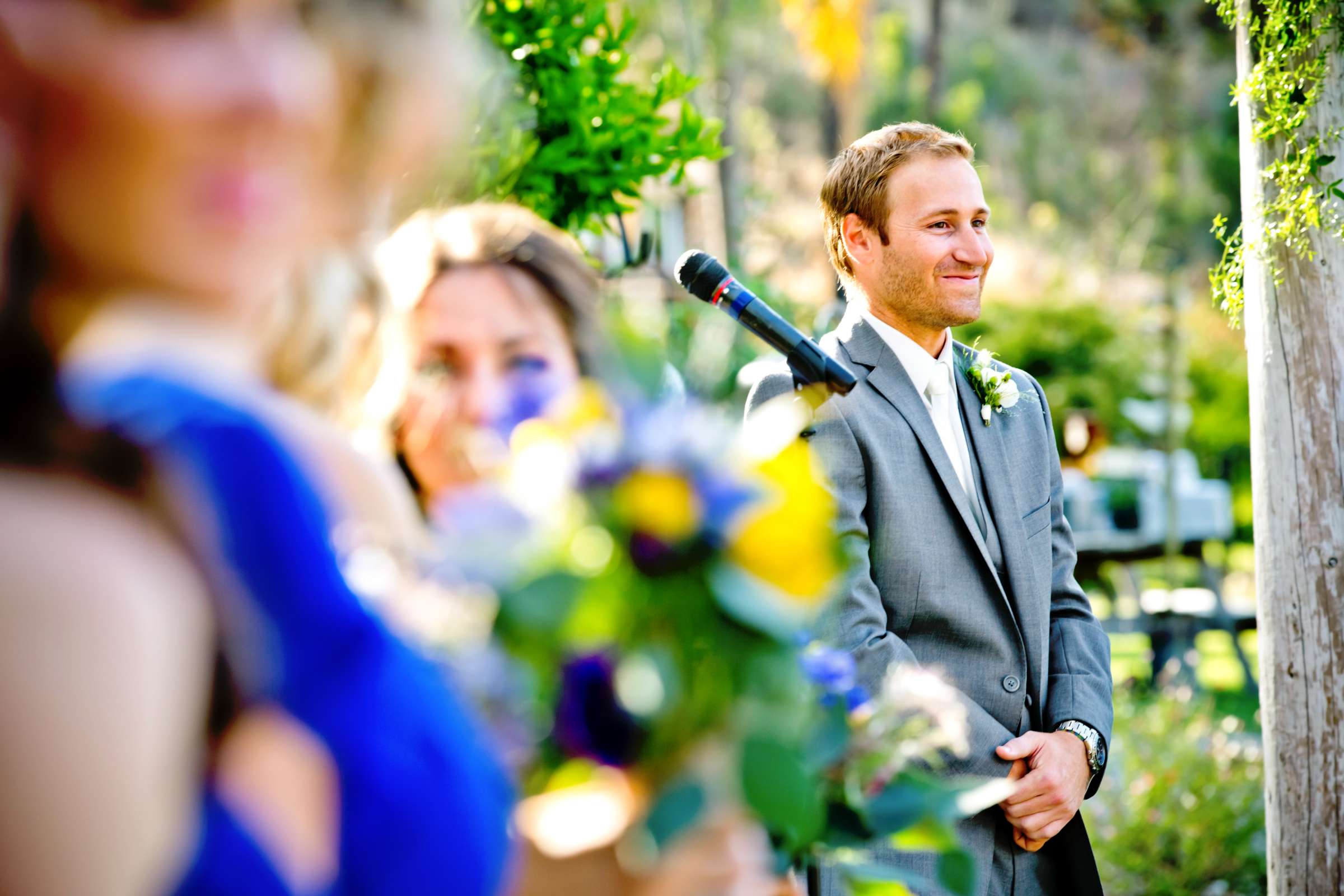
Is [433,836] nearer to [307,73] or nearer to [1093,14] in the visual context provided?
[307,73]

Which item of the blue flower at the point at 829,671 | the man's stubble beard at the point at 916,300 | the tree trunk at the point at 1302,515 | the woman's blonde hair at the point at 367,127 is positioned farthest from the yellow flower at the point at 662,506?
the tree trunk at the point at 1302,515

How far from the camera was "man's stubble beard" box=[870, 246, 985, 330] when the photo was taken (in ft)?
8.93

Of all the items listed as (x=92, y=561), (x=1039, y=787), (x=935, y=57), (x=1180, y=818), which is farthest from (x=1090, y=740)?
(x=935, y=57)

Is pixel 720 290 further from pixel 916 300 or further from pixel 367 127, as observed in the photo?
pixel 367 127

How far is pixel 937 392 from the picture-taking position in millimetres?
2746

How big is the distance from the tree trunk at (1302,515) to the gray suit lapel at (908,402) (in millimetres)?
916

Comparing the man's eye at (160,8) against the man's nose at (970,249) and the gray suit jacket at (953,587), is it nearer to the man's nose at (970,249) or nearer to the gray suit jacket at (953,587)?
the gray suit jacket at (953,587)

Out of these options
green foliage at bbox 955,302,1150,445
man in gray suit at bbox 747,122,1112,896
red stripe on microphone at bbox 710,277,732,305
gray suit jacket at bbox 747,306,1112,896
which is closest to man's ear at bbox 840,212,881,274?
man in gray suit at bbox 747,122,1112,896

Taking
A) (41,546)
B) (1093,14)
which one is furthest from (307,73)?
(1093,14)

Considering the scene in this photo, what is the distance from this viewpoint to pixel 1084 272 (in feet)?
70.2

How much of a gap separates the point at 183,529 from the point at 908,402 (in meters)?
2.15

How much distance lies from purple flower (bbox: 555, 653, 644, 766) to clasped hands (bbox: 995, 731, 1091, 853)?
5.65ft

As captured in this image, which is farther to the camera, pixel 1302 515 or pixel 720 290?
pixel 1302 515

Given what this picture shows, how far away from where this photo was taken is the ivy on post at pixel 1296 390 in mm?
2891
